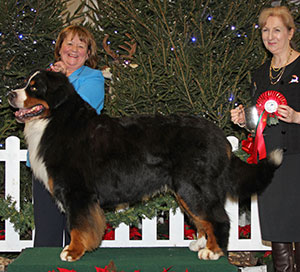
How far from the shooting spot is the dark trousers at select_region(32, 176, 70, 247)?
12.4 feet

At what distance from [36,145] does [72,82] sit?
724 millimetres

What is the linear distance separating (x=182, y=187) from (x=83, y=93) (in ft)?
4.21

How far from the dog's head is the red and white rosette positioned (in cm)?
167

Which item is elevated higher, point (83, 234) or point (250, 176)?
point (250, 176)

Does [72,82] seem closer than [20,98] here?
No

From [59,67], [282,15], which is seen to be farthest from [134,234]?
[282,15]

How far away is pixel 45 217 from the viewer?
3.81 m

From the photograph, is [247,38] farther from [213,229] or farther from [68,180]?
[68,180]

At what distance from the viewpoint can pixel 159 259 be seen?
10.5 ft

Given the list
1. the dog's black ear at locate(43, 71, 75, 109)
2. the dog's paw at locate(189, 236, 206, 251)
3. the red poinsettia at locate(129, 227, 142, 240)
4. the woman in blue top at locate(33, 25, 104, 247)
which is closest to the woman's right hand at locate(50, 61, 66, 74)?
the woman in blue top at locate(33, 25, 104, 247)

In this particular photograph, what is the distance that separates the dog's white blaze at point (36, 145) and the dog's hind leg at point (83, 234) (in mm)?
452

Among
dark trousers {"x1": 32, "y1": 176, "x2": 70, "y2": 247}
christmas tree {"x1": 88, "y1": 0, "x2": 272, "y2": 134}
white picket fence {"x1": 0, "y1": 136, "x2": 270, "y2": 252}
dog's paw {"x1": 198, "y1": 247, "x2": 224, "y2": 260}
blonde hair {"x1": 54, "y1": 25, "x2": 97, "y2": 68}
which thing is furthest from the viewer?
white picket fence {"x1": 0, "y1": 136, "x2": 270, "y2": 252}

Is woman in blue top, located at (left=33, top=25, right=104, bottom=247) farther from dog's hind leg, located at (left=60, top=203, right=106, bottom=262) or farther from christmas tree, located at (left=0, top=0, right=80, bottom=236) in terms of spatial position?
christmas tree, located at (left=0, top=0, right=80, bottom=236)

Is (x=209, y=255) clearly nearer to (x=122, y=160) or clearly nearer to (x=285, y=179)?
(x=285, y=179)
